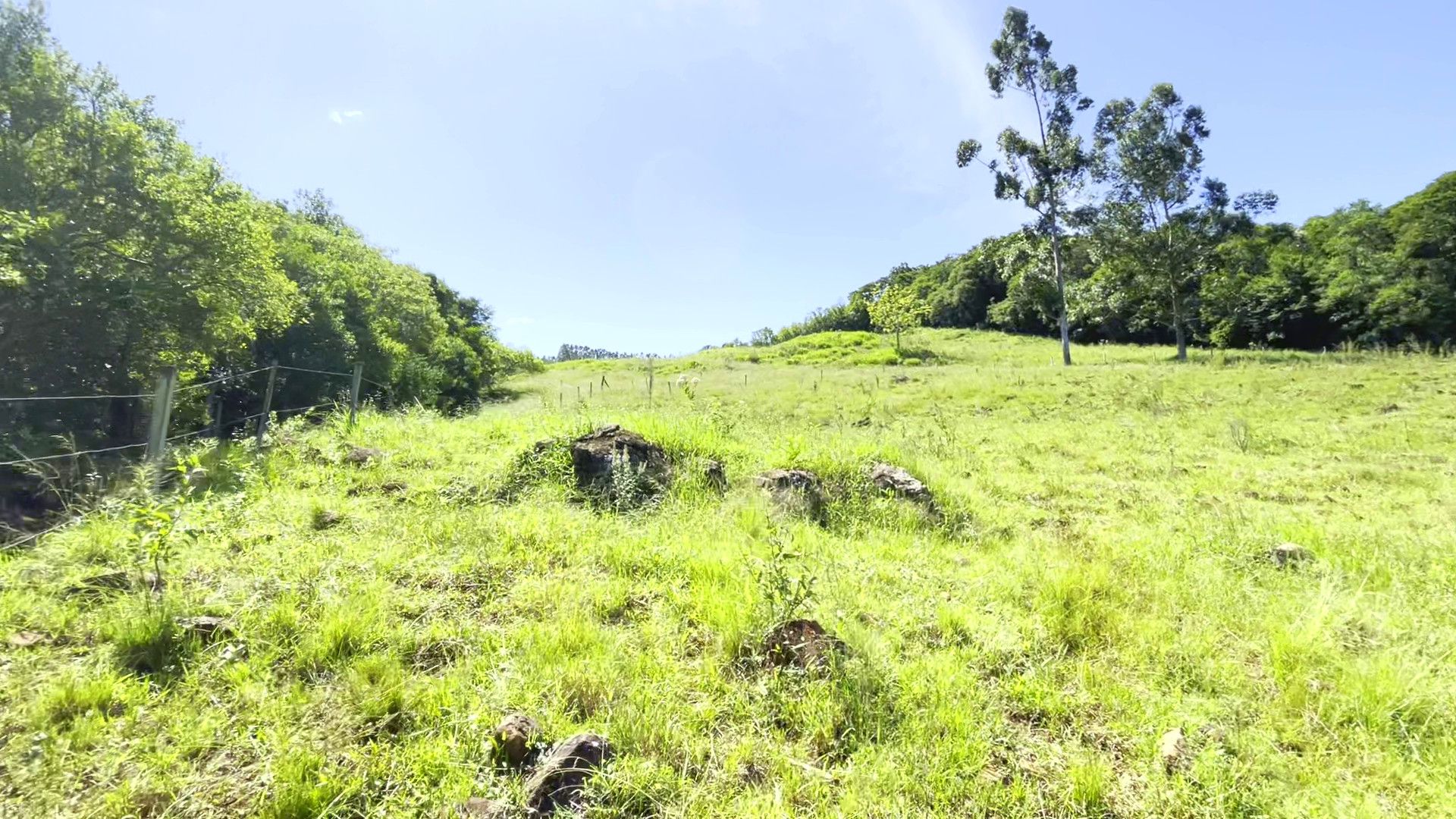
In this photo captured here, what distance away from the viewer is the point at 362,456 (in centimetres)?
678

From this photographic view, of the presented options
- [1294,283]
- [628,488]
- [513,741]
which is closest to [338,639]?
[513,741]

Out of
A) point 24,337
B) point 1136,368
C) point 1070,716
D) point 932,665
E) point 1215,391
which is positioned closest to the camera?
point 1070,716

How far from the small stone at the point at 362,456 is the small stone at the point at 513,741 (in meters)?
5.34

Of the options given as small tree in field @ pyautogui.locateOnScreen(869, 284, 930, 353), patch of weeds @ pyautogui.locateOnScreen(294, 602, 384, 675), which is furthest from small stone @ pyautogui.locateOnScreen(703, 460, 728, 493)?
small tree in field @ pyautogui.locateOnScreen(869, 284, 930, 353)

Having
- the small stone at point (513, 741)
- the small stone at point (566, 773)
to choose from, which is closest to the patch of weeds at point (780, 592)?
the small stone at point (566, 773)

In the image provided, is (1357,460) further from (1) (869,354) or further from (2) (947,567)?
(1) (869,354)

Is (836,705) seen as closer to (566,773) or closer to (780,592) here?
(780,592)

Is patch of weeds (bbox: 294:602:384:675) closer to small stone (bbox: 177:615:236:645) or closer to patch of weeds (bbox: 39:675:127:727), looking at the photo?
small stone (bbox: 177:615:236:645)

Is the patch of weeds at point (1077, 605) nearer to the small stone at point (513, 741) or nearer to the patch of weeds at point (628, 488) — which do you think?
the small stone at point (513, 741)

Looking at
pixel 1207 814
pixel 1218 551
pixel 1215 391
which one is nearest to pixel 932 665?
pixel 1207 814

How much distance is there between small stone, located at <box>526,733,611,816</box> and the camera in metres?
2.18

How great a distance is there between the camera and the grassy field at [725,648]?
2.31 m

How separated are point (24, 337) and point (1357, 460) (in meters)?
23.0

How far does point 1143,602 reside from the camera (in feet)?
12.8
